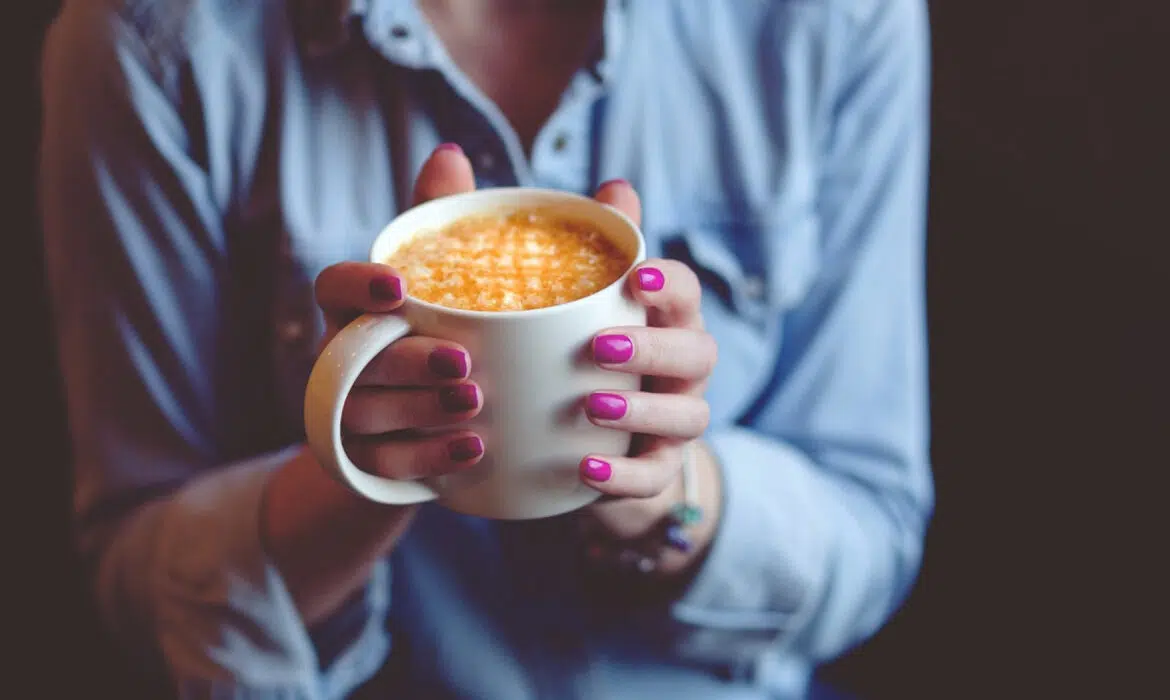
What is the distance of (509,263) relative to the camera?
1.96 feet

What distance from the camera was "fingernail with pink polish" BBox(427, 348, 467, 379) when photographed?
0.49m

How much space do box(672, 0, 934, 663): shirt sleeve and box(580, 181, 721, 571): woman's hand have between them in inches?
11.7

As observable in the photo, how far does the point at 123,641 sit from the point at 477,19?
769 mm

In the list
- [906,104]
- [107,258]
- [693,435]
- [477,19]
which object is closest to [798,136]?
[906,104]

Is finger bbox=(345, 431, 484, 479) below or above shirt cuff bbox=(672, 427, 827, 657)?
above

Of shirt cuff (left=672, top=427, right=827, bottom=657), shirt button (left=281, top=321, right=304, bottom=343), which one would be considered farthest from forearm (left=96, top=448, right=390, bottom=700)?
shirt cuff (left=672, top=427, right=827, bottom=657)

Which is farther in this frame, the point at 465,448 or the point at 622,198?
the point at 622,198

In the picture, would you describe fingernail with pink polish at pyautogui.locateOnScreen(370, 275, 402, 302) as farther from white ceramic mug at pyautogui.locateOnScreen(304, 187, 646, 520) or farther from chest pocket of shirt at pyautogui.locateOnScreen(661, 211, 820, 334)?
chest pocket of shirt at pyautogui.locateOnScreen(661, 211, 820, 334)

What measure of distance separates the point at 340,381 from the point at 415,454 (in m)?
0.08

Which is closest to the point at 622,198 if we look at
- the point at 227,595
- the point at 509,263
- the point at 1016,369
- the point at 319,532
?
the point at 509,263

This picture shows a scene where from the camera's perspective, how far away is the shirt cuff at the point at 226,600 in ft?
2.61

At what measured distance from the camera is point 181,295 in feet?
2.91

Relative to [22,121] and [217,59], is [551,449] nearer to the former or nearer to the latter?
[217,59]

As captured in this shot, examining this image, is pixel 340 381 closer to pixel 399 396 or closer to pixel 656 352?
pixel 399 396
